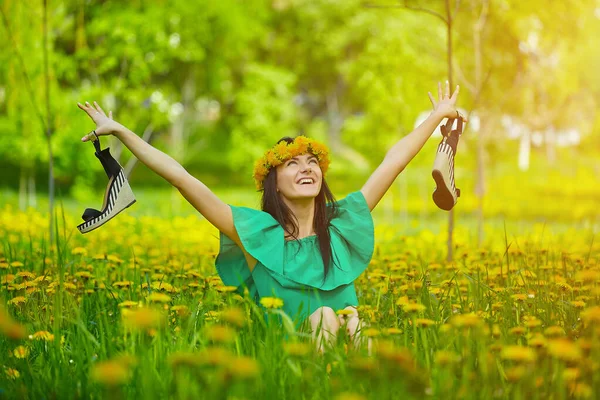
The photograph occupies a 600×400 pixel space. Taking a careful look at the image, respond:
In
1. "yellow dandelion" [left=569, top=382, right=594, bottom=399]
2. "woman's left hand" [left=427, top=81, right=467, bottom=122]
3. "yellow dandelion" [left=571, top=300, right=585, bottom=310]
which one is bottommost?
"yellow dandelion" [left=569, top=382, right=594, bottom=399]

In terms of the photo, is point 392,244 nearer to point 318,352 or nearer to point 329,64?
point 318,352

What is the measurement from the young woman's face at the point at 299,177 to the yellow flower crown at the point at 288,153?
0.11ft

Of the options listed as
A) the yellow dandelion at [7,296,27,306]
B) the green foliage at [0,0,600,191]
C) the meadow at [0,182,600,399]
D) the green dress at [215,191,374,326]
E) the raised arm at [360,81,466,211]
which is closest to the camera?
the meadow at [0,182,600,399]

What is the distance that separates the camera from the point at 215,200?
307cm

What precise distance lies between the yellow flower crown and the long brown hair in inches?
1.7

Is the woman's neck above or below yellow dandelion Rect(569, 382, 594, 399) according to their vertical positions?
above

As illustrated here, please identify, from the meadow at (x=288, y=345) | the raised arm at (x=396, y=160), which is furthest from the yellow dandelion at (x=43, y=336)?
the raised arm at (x=396, y=160)

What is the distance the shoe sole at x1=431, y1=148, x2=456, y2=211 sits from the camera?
122 inches

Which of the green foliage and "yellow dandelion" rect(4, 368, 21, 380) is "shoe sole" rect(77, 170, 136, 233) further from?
the green foliage

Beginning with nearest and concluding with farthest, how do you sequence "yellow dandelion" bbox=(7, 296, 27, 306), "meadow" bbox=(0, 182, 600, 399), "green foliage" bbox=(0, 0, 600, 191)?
"meadow" bbox=(0, 182, 600, 399)
"yellow dandelion" bbox=(7, 296, 27, 306)
"green foliage" bbox=(0, 0, 600, 191)

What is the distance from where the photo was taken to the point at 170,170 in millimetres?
2980

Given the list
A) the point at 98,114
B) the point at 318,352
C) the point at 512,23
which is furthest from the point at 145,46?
the point at 318,352

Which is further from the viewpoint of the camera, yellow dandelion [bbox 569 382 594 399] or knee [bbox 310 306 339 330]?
knee [bbox 310 306 339 330]

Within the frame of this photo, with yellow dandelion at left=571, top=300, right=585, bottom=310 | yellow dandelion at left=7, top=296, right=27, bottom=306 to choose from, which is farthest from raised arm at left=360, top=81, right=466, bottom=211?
yellow dandelion at left=7, top=296, right=27, bottom=306
